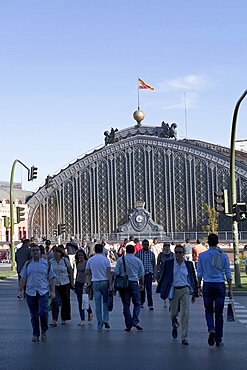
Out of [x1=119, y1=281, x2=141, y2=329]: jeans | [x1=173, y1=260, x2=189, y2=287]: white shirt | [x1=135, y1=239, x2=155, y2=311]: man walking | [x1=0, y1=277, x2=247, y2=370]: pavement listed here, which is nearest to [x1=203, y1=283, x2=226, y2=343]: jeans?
[x1=0, y1=277, x2=247, y2=370]: pavement

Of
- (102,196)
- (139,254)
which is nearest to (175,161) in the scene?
(102,196)

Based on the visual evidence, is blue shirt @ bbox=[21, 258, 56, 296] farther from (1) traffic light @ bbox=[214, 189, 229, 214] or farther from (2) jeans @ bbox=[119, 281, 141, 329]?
(1) traffic light @ bbox=[214, 189, 229, 214]

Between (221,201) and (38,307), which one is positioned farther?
(221,201)

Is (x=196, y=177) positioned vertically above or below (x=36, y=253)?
above

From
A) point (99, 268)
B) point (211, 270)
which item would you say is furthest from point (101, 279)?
point (211, 270)

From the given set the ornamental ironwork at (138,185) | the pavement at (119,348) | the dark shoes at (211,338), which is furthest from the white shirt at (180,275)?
the ornamental ironwork at (138,185)

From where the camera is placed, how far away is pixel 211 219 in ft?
211

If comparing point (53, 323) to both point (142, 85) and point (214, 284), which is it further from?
point (142, 85)

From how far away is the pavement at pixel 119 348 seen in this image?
402 inches

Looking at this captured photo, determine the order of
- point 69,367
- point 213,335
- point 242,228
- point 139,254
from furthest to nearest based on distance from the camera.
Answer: point 242,228 < point 139,254 < point 213,335 < point 69,367

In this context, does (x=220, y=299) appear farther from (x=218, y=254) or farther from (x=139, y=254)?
(x=139, y=254)

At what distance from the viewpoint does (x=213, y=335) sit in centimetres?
1171

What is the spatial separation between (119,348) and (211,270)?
1998 millimetres

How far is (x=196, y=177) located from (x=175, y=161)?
2642mm
